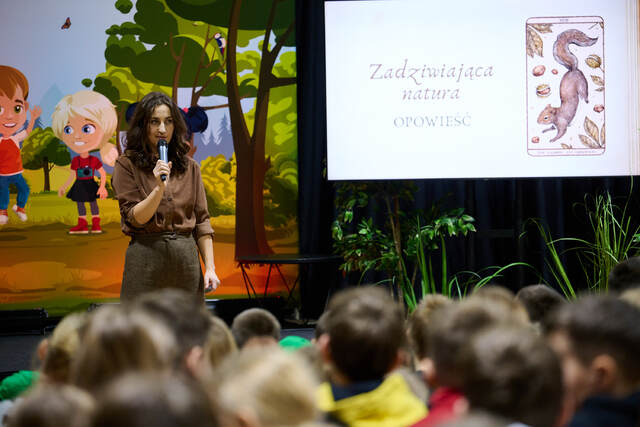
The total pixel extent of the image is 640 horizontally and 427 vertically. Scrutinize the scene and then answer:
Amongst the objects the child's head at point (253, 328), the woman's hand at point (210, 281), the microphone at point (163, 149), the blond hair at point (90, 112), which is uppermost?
the blond hair at point (90, 112)

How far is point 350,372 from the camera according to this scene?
1.43 m

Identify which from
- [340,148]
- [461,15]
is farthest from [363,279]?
[461,15]

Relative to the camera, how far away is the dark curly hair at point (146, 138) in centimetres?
237

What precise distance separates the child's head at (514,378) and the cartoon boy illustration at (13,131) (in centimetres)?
414

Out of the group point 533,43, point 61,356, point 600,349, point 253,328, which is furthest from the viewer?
point 533,43

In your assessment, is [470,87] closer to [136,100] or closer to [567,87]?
[567,87]

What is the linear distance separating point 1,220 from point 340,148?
91.7 inches

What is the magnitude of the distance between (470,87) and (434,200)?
901mm

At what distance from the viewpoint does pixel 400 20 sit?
12.8 ft

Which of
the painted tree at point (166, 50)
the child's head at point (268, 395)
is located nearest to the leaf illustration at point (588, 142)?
the painted tree at point (166, 50)

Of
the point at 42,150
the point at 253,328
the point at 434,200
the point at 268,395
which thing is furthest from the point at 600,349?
the point at 42,150

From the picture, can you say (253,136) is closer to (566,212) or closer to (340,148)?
(340,148)

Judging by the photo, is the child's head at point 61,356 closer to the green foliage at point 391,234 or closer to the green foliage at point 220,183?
the green foliage at point 391,234

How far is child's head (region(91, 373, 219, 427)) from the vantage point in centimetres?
74
